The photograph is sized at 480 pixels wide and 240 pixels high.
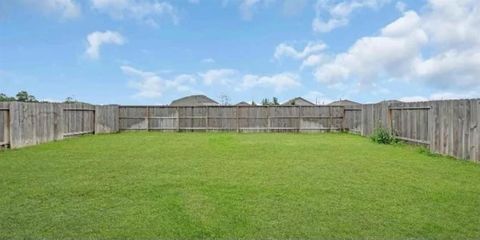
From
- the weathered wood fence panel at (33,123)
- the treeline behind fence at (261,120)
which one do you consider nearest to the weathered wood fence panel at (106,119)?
the treeline behind fence at (261,120)

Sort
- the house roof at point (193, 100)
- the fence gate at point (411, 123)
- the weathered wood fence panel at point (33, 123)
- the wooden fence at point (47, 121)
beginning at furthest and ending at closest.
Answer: the house roof at point (193, 100), the weathered wood fence panel at point (33, 123), the wooden fence at point (47, 121), the fence gate at point (411, 123)

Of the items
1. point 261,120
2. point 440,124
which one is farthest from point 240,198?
point 261,120

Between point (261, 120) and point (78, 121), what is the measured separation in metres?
8.62

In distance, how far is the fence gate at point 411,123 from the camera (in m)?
11.6

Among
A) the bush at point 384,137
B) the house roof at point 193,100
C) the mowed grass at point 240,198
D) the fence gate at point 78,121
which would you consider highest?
the house roof at point 193,100

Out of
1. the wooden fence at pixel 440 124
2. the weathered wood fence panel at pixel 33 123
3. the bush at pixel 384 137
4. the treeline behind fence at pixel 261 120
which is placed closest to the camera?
the wooden fence at pixel 440 124

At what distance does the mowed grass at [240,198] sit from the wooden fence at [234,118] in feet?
40.4

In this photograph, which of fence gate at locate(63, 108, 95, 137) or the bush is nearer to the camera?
the bush

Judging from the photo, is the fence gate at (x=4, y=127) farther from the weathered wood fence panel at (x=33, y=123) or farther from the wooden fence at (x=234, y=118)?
the wooden fence at (x=234, y=118)

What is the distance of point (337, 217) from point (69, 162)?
6.35 meters

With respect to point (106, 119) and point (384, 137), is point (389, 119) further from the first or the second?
point (106, 119)

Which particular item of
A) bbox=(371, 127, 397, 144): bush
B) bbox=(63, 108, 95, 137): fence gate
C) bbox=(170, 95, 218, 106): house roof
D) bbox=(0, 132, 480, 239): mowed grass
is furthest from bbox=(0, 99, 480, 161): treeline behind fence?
bbox=(170, 95, 218, 106): house roof

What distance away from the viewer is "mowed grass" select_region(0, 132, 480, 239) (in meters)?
3.84

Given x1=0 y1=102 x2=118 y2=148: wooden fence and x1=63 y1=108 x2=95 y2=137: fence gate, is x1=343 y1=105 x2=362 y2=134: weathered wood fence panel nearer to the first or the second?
x1=0 y1=102 x2=118 y2=148: wooden fence
